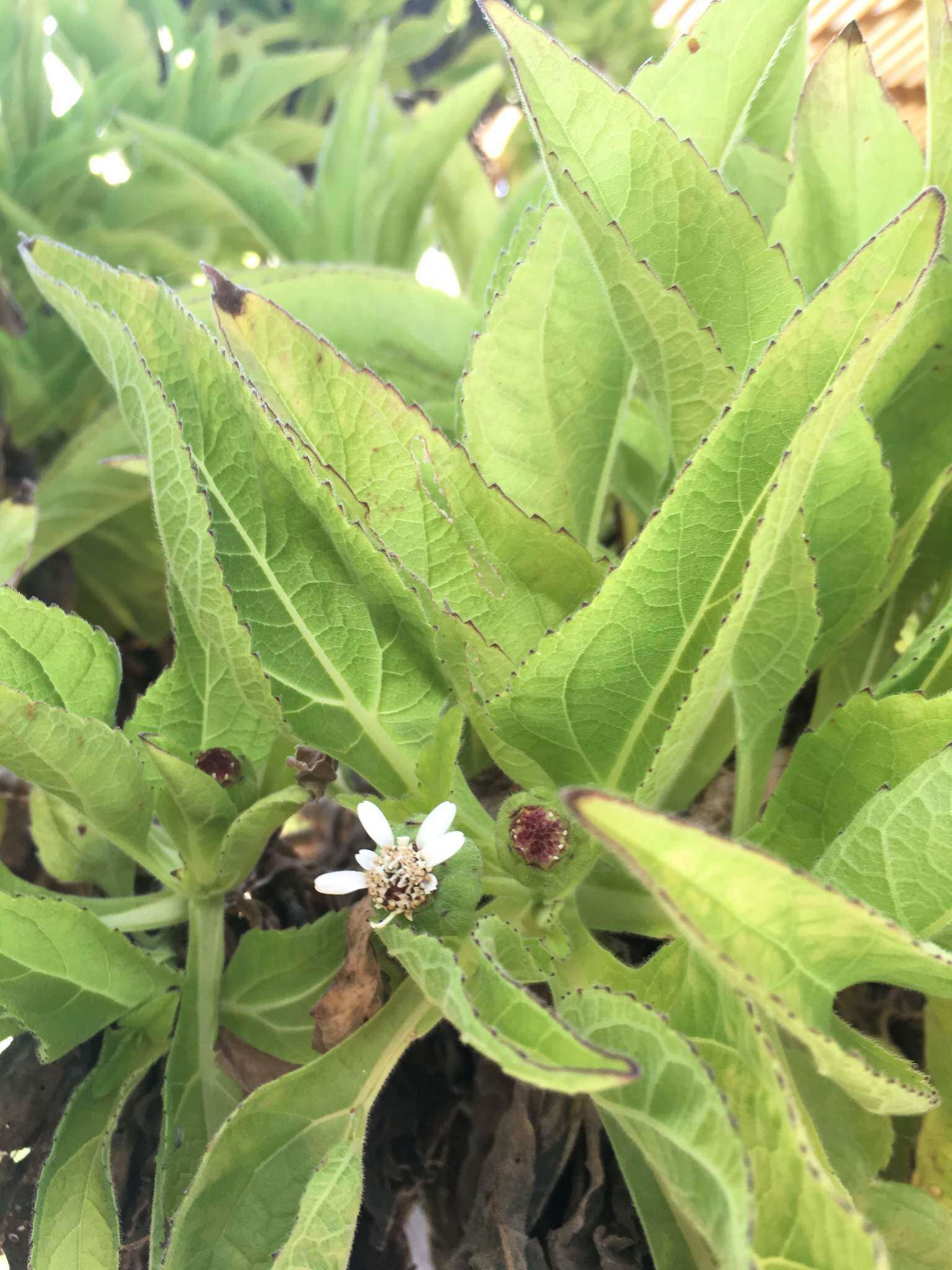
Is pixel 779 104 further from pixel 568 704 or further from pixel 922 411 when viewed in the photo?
pixel 568 704

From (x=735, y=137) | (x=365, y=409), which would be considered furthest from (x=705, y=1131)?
(x=735, y=137)

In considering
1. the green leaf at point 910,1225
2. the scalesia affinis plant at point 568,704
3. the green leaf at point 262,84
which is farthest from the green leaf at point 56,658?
the green leaf at point 262,84

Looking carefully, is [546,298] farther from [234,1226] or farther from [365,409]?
[234,1226]

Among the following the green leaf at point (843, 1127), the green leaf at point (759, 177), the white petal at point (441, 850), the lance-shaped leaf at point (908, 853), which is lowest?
the green leaf at point (843, 1127)

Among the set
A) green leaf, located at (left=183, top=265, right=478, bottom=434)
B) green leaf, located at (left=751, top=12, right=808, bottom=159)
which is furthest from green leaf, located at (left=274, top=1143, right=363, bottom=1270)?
green leaf, located at (left=751, top=12, right=808, bottom=159)

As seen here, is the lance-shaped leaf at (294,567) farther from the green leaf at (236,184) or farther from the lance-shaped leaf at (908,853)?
the green leaf at (236,184)

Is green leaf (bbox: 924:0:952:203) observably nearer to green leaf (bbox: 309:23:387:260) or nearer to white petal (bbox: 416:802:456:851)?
white petal (bbox: 416:802:456:851)
